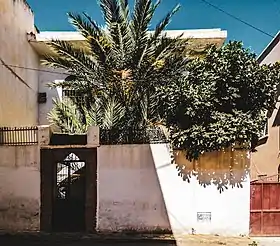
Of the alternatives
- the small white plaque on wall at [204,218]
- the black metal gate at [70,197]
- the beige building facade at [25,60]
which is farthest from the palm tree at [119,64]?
the small white plaque on wall at [204,218]

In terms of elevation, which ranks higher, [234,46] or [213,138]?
[234,46]

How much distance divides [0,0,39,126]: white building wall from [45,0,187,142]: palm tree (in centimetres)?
192

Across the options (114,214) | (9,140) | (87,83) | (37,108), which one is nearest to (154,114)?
(87,83)

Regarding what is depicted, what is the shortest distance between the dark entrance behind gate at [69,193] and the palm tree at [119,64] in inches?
53.8

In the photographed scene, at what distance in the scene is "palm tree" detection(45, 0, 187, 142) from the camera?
1408cm

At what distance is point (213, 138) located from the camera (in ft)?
38.9

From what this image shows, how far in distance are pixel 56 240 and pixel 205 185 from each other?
15.0 ft

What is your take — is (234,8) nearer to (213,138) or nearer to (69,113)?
(213,138)

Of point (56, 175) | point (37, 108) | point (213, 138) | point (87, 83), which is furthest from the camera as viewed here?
point (37, 108)

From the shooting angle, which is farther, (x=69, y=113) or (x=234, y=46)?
(x=69, y=113)

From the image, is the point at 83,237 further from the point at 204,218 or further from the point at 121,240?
the point at 204,218

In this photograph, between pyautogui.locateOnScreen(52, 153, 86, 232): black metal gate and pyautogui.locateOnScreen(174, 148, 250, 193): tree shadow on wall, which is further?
pyautogui.locateOnScreen(52, 153, 86, 232): black metal gate

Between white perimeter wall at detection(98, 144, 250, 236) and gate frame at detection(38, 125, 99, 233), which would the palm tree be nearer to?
gate frame at detection(38, 125, 99, 233)

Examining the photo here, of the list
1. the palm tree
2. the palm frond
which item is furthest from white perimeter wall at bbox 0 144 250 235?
the palm frond
